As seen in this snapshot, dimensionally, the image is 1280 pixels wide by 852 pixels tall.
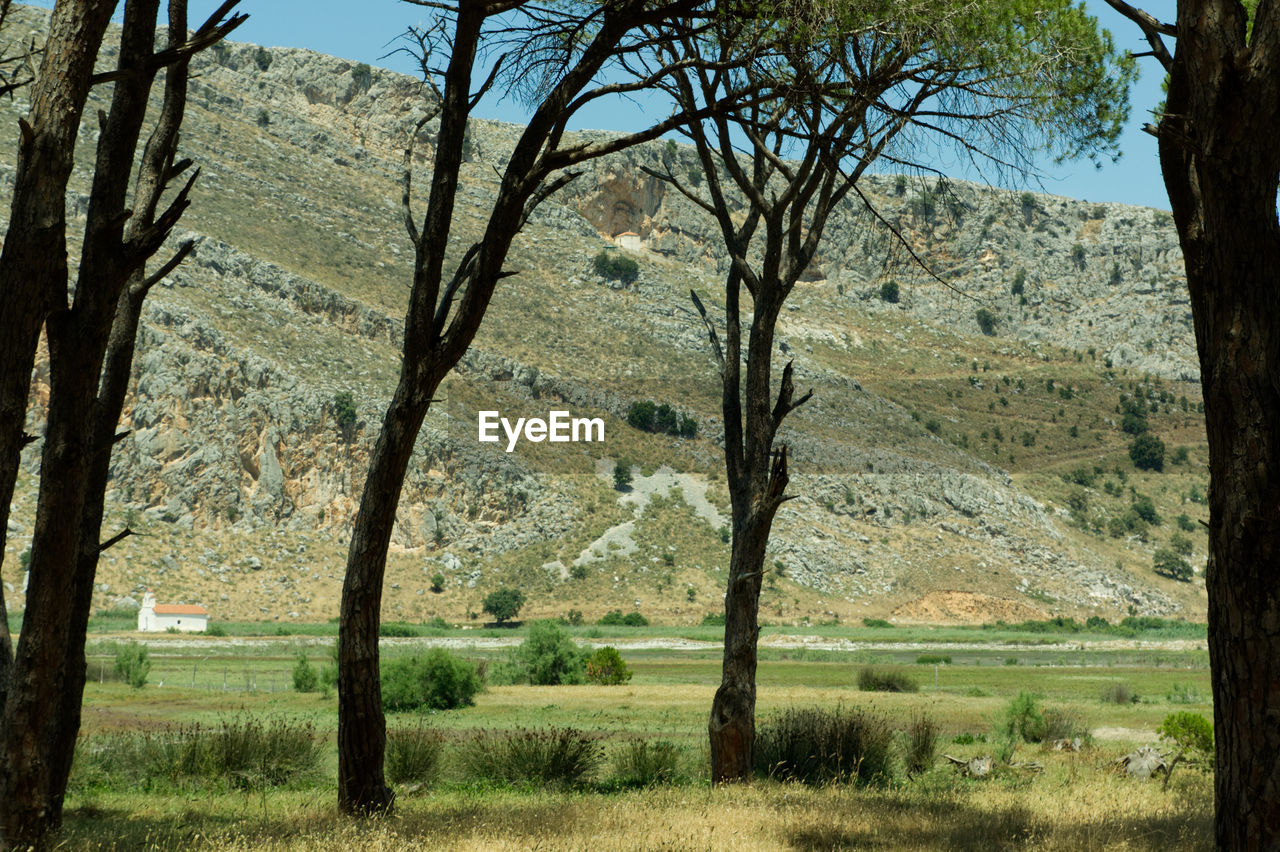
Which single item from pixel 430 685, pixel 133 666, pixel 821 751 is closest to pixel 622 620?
pixel 133 666

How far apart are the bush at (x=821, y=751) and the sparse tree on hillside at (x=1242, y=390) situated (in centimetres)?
672

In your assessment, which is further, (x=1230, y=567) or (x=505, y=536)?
(x=505, y=536)

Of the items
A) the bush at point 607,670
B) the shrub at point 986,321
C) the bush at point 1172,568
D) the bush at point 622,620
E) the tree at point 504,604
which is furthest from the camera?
the shrub at point 986,321

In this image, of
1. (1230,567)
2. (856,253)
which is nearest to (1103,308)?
(856,253)

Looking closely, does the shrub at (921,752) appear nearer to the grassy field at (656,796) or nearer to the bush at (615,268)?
the grassy field at (656,796)

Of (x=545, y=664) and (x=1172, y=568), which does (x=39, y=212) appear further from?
(x=1172, y=568)

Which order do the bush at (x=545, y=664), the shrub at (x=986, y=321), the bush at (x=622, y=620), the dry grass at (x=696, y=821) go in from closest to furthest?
the dry grass at (x=696, y=821)
the bush at (x=545, y=664)
the bush at (x=622, y=620)
the shrub at (x=986, y=321)

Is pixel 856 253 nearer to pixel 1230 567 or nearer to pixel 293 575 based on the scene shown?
pixel 293 575

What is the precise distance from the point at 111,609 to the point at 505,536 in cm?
2735

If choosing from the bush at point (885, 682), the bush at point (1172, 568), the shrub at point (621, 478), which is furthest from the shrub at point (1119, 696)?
the bush at point (1172, 568)

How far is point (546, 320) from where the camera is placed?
98.3 metres

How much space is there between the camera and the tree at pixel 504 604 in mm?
71062

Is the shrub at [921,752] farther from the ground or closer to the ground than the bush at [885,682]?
farther from the ground

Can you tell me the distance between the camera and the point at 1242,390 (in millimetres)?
5246
